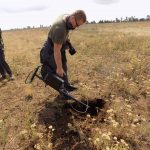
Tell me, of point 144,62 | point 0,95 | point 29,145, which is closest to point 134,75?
point 144,62

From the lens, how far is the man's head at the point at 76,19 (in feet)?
17.3

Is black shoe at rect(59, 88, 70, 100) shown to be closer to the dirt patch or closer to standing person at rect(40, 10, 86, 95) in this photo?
the dirt patch

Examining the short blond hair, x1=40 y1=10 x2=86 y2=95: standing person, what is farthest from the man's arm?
the short blond hair

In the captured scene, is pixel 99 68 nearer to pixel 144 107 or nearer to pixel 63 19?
pixel 144 107

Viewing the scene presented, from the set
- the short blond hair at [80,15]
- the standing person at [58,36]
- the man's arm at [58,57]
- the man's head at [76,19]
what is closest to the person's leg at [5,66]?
the standing person at [58,36]

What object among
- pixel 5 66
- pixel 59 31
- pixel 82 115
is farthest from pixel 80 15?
pixel 5 66

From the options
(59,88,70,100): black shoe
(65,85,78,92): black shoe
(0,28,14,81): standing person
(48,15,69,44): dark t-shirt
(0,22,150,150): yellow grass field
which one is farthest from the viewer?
(0,28,14,81): standing person

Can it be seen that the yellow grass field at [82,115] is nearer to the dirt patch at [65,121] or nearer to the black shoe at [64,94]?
the dirt patch at [65,121]

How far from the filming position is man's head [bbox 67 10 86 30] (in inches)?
208

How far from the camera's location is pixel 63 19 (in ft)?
18.1

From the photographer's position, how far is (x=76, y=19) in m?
5.35

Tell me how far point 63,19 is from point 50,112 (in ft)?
5.74

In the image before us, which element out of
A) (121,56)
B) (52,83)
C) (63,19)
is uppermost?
(63,19)

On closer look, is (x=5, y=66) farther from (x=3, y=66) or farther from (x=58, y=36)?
(x=58, y=36)
